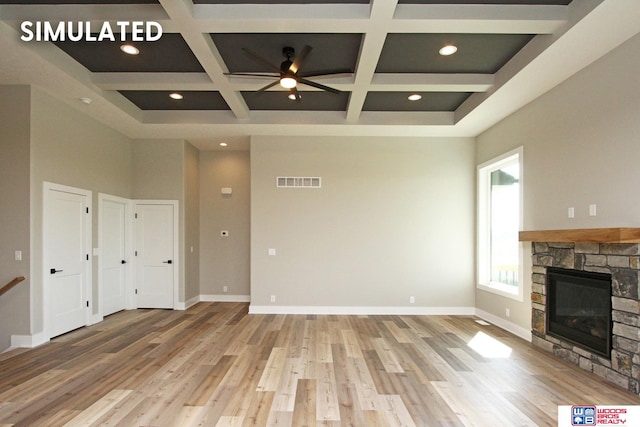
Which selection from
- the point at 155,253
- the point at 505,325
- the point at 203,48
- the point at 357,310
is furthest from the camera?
the point at 155,253

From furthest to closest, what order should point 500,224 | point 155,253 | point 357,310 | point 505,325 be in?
point 155,253
point 357,310
point 500,224
point 505,325

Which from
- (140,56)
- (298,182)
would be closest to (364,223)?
(298,182)

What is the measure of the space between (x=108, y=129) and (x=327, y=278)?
446 cm

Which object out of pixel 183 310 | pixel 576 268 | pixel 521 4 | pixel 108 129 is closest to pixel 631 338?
pixel 576 268

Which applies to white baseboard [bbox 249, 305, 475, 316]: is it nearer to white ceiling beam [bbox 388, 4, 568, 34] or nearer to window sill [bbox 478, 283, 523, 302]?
window sill [bbox 478, 283, 523, 302]

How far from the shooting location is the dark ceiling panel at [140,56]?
3408 mm

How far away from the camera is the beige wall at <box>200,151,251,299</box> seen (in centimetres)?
681

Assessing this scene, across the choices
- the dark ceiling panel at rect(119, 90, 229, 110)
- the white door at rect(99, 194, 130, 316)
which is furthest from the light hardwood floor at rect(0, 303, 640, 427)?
the dark ceiling panel at rect(119, 90, 229, 110)

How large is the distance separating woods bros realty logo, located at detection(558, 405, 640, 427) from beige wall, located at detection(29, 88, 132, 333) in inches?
219

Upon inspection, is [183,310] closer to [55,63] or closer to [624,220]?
[55,63]

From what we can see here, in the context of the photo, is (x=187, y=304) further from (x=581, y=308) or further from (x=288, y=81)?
(x=581, y=308)

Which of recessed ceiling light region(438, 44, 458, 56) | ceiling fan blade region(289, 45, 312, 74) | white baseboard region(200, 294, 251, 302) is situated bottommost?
white baseboard region(200, 294, 251, 302)

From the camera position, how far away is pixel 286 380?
3.11m

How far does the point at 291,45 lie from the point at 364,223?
3.25 metres
